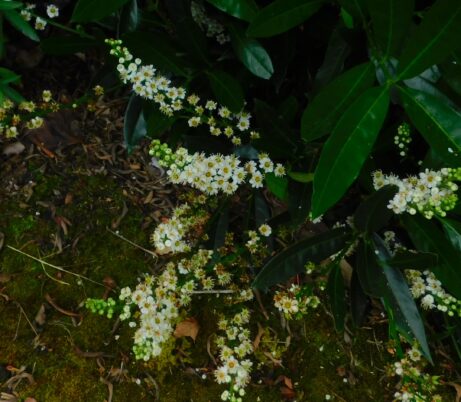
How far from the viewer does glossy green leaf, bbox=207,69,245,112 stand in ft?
4.67

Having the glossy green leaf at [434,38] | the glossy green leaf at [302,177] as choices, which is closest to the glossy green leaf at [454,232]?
the glossy green leaf at [302,177]

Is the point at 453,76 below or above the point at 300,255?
above

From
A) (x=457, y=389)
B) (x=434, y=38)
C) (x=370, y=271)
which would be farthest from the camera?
(x=457, y=389)

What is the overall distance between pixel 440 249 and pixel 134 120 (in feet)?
3.19

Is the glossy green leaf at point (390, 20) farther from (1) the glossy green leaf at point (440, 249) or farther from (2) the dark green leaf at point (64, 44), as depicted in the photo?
(2) the dark green leaf at point (64, 44)

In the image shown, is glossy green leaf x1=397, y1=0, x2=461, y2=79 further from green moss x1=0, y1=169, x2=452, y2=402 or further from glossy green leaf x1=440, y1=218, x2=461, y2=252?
green moss x1=0, y1=169, x2=452, y2=402

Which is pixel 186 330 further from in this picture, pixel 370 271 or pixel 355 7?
pixel 355 7

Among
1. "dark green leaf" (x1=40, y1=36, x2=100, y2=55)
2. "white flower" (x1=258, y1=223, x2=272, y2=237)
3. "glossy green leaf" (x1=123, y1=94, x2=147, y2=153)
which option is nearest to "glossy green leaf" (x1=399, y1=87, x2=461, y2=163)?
"white flower" (x1=258, y1=223, x2=272, y2=237)

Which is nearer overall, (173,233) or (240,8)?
(240,8)

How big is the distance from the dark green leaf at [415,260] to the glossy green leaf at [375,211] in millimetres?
101

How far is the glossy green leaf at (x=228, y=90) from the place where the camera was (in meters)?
1.42

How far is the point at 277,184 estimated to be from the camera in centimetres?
147

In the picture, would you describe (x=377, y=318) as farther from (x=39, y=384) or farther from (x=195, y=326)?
(x=39, y=384)

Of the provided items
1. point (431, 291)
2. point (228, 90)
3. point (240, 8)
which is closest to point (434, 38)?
point (240, 8)
